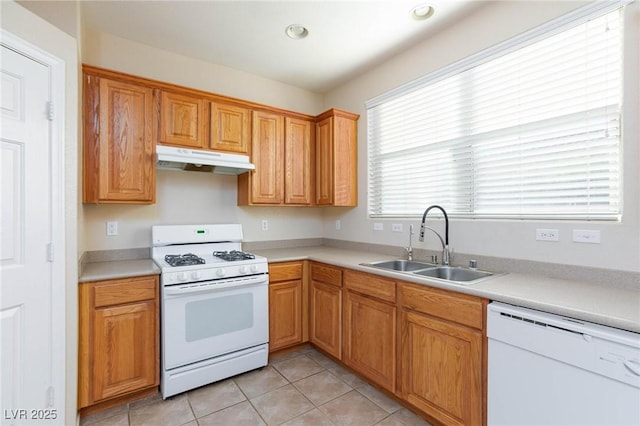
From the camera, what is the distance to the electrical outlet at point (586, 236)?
1.64 meters

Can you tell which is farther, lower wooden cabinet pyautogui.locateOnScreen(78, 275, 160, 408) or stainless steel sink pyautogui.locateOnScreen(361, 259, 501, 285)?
stainless steel sink pyautogui.locateOnScreen(361, 259, 501, 285)

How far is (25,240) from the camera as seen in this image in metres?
1.55

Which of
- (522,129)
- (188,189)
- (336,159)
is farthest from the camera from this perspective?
(336,159)

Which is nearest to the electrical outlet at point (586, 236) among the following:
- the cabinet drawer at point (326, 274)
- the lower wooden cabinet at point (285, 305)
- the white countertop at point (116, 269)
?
the cabinet drawer at point (326, 274)

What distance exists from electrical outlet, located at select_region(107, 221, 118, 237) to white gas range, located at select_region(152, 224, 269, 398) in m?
0.30

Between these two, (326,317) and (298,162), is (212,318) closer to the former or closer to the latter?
(326,317)

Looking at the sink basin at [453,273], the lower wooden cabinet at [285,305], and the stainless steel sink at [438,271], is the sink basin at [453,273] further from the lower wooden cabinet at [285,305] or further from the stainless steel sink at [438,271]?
the lower wooden cabinet at [285,305]

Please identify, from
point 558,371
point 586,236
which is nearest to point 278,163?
point 586,236

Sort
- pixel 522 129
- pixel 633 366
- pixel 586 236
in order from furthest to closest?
1. pixel 522 129
2. pixel 586 236
3. pixel 633 366

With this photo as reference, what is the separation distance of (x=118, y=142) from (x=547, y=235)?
9.79 ft

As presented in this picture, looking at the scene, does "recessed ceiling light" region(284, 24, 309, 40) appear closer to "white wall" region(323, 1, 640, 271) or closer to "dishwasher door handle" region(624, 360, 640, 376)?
"white wall" region(323, 1, 640, 271)

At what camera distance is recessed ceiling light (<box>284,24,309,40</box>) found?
2364 mm

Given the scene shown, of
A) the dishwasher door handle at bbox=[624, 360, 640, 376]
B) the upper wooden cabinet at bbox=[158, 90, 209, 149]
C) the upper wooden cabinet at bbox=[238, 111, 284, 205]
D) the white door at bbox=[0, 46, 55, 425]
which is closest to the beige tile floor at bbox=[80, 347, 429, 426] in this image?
the white door at bbox=[0, 46, 55, 425]

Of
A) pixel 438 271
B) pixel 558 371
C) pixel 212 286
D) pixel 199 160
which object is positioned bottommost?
pixel 558 371
